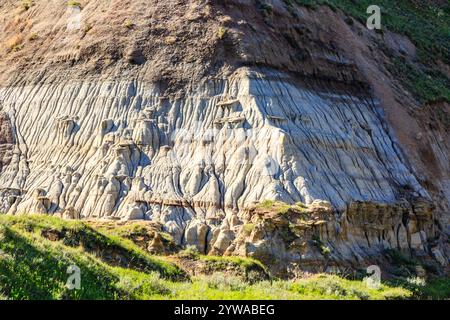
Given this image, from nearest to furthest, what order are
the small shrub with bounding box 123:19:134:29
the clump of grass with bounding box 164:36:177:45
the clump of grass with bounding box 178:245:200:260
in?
1. the clump of grass with bounding box 178:245:200:260
2. the clump of grass with bounding box 164:36:177:45
3. the small shrub with bounding box 123:19:134:29

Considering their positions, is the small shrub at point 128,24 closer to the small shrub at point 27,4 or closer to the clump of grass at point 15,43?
the clump of grass at point 15,43

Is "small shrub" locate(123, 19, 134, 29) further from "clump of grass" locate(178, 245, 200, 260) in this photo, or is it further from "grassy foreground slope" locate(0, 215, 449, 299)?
"grassy foreground slope" locate(0, 215, 449, 299)

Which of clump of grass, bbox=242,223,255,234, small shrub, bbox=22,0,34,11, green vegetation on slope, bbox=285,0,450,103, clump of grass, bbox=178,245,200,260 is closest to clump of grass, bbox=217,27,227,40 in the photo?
green vegetation on slope, bbox=285,0,450,103

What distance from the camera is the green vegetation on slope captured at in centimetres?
4641

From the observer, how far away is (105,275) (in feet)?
65.6

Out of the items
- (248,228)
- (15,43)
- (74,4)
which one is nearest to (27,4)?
(15,43)

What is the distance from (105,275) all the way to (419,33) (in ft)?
144

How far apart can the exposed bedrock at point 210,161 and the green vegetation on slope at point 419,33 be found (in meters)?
10.0

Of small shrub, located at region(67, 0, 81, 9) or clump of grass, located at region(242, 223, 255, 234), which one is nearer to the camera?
clump of grass, located at region(242, 223, 255, 234)

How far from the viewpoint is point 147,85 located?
117 feet

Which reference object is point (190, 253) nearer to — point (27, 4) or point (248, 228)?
point (248, 228)

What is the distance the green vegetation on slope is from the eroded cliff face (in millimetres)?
4807

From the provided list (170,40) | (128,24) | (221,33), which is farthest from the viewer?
(128,24)

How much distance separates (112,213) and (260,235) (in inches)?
275
